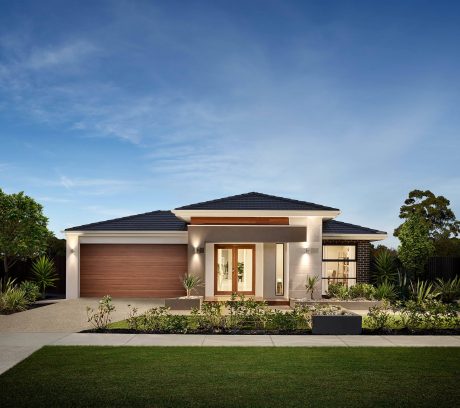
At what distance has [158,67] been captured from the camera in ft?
69.5

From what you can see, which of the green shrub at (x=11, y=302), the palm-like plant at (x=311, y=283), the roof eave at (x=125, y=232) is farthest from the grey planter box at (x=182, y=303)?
the roof eave at (x=125, y=232)

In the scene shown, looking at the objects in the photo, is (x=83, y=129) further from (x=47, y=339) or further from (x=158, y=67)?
(x=47, y=339)

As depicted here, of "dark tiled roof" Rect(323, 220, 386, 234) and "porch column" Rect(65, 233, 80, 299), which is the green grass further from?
"porch column" Rect(65, 233, 80, 299)

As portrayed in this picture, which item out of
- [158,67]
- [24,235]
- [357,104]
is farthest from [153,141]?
[357,104]

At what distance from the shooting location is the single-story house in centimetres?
1975

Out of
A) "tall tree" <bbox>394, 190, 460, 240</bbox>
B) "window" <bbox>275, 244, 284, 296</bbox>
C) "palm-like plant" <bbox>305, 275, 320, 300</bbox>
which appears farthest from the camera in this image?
"tall tree" <bbox>394, 190, 460, 240</bbox>

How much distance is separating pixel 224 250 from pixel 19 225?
967 cm

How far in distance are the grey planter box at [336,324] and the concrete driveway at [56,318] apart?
6.32 metres

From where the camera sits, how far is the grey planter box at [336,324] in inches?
476

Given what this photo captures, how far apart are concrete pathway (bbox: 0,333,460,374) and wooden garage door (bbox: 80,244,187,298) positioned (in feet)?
35.7

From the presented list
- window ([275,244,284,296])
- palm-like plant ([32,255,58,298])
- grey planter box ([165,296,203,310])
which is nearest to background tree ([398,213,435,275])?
window ([275,244,284,296])

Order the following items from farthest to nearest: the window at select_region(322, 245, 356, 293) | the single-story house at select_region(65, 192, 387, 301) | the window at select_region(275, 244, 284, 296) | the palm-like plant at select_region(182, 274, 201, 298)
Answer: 1. the window at select_region(322, 245, 356, 293)
2. the window at select_region(275, 244, 284, 296)
3. the single-story house at select_region(65, 192, 387, 301)
4. the palm-like plant at select_region(182, 274, 201, 298)

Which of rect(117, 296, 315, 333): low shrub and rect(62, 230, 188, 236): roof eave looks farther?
rect(62, 230, 188, 236): roof eave

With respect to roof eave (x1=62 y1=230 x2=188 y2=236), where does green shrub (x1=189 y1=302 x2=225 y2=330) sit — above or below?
below
